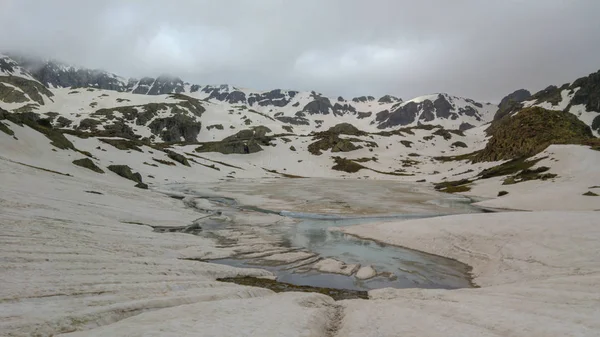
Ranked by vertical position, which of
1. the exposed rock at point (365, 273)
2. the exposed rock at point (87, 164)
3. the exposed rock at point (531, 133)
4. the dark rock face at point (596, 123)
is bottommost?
the exposed rock at point (365, 273)

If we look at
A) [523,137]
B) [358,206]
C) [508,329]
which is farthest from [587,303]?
[523,137]

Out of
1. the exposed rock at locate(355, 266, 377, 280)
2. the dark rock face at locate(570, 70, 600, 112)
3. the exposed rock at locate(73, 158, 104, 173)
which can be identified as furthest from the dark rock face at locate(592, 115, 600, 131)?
the exposed rock at locate(73, 158, 104, 173)

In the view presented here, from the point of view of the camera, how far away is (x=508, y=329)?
10023mm

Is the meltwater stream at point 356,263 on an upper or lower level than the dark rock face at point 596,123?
lower

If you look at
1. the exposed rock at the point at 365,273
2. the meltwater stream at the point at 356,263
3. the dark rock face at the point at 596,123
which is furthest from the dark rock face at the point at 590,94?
the exposed rock at the point at 365,273

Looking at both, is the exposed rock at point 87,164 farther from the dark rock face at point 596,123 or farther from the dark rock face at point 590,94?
the dark rock face at point 590,94

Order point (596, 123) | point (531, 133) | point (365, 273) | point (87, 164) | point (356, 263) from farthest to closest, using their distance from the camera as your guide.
A: point (596, 123) → point (531, 133) → point (87, 164) → point (356, 263) → point (365, 273)

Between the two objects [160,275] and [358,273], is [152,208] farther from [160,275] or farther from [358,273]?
[358,273]

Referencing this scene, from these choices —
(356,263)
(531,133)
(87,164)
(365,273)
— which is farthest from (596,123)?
(87,164)

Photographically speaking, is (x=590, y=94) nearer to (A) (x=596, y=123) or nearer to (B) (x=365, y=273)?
(A) (x=596, y=123)

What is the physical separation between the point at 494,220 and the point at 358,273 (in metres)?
13.9

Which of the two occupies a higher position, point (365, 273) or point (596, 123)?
point (596, 123)

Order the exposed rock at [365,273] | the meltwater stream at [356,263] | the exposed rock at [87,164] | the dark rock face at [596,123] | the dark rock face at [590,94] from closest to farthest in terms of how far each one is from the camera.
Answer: the meltwater stream at [356,263]
the exposed rock at [365,273]
the exposed rock at [87,164]
the dark rock face at [596,123]
the dark rock face at [590,94]

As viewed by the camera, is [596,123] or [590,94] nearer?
[596,123]
